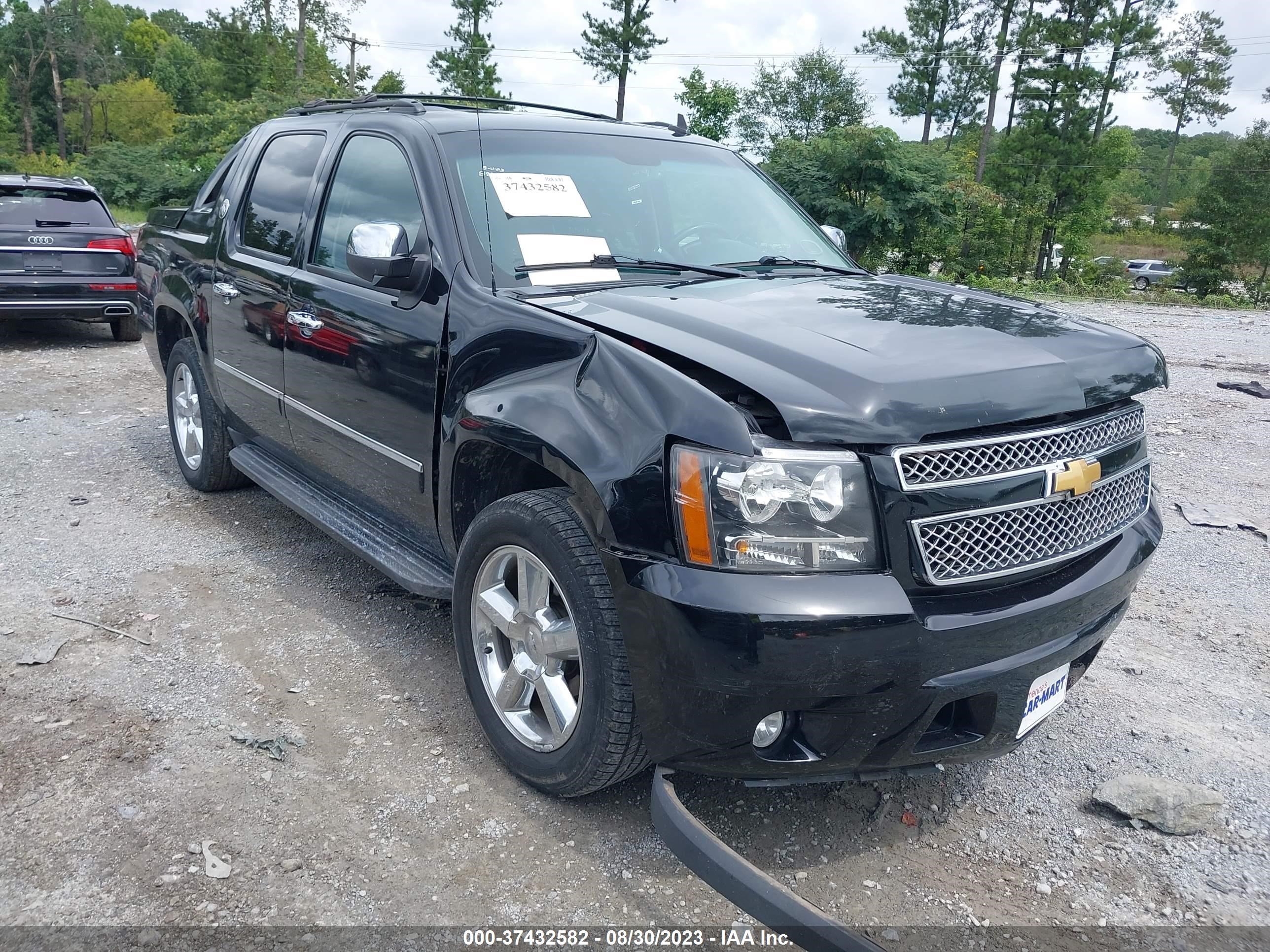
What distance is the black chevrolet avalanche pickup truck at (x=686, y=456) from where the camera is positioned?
2.21 meters

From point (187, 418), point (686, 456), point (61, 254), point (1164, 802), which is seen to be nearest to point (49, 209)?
point (61, 254)

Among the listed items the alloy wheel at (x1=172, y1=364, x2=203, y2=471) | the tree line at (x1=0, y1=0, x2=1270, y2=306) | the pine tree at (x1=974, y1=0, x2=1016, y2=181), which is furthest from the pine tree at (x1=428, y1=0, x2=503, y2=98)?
the alloy wheel at (x1=172, y1=364, x2=203, y2=471)

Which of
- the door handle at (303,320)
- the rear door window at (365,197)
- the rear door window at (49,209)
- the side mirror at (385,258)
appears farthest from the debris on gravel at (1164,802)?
the rear door window at (49,209)

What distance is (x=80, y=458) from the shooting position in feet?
20.4

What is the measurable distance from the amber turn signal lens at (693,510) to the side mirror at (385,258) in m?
1.38

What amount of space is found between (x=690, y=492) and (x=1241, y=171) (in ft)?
151

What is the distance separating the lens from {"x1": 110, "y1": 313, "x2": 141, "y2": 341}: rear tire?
10.5 meters

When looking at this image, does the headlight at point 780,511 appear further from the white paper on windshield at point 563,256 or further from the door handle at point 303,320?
the door handle at point 303,320

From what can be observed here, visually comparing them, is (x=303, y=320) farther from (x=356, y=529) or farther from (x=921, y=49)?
(x=921, y=49)

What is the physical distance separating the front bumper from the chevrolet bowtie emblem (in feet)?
0.77

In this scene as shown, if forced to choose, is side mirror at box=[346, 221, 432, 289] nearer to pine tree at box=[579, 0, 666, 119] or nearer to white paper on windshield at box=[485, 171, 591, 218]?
white paper on windshield at box=[485, 171, 591, 218]

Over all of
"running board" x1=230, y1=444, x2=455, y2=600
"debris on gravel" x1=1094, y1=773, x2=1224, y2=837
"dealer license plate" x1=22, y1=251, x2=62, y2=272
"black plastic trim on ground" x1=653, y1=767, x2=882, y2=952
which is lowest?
"debris on gravel" x1=1094, y1=773, x2=1224, y2=837

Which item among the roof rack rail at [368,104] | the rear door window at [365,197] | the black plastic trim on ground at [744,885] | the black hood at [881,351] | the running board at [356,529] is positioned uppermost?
the roof rack rail at [368,104]

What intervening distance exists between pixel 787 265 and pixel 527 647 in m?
1.83
